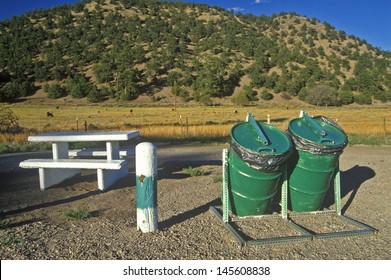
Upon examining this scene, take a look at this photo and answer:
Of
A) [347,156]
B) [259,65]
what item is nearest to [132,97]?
[259,65]

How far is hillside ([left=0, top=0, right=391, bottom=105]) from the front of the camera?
214 feet

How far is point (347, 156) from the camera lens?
1112cm

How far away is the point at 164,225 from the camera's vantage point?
16.5 feet

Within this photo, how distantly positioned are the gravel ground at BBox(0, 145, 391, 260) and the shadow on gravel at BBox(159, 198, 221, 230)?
0.04 ft

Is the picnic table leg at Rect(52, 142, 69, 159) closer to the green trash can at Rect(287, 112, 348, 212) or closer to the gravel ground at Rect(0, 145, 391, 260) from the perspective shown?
the gravel ground at Rect(0, 145, 391, 260)

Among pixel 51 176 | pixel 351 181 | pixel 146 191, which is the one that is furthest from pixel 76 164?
pixel 351 181

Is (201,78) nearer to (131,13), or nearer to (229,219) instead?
(131,13)

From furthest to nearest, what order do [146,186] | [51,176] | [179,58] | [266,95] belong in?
[179,58]
[266,95]
[51,176]
[146,186]

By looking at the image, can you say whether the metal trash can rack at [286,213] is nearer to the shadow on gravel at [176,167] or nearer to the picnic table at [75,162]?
the picnic table at [75,162]

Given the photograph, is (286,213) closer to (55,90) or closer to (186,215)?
(186,215)

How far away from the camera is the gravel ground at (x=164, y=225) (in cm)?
416

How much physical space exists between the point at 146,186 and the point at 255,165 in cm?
128

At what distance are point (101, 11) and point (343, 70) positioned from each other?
60.3 metres

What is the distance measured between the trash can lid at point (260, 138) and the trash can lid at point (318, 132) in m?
0.25
